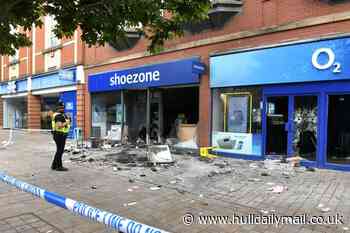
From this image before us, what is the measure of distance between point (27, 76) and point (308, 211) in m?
21.5

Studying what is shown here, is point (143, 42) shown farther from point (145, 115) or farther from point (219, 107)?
point (219, 107)

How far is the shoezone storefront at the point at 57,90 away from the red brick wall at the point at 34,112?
0.63 ft

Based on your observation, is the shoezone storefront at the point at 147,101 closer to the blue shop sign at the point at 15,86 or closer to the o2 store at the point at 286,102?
the o2 store at the point at 286,102

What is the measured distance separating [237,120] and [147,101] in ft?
16.0

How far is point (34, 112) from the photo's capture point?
22.3m

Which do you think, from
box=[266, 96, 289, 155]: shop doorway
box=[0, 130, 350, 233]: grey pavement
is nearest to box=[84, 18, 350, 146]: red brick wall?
box=[266, 96, 289, 155]: shop doorway

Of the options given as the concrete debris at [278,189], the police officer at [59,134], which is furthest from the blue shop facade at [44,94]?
the concrete debris at [278,189]

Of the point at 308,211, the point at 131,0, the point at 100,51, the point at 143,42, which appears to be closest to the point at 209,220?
the point at 308,211

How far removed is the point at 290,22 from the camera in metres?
9.49

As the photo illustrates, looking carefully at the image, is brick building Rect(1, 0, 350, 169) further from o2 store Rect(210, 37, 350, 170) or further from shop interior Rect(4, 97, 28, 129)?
shop interior Rect(4, 97, 28, 129)

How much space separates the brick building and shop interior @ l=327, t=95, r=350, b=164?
1.0 inches

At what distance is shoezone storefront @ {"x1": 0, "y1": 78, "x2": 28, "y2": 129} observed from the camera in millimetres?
23781

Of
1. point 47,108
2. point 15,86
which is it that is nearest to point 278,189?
point 47,108

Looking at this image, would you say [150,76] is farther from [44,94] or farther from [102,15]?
[44,94]
